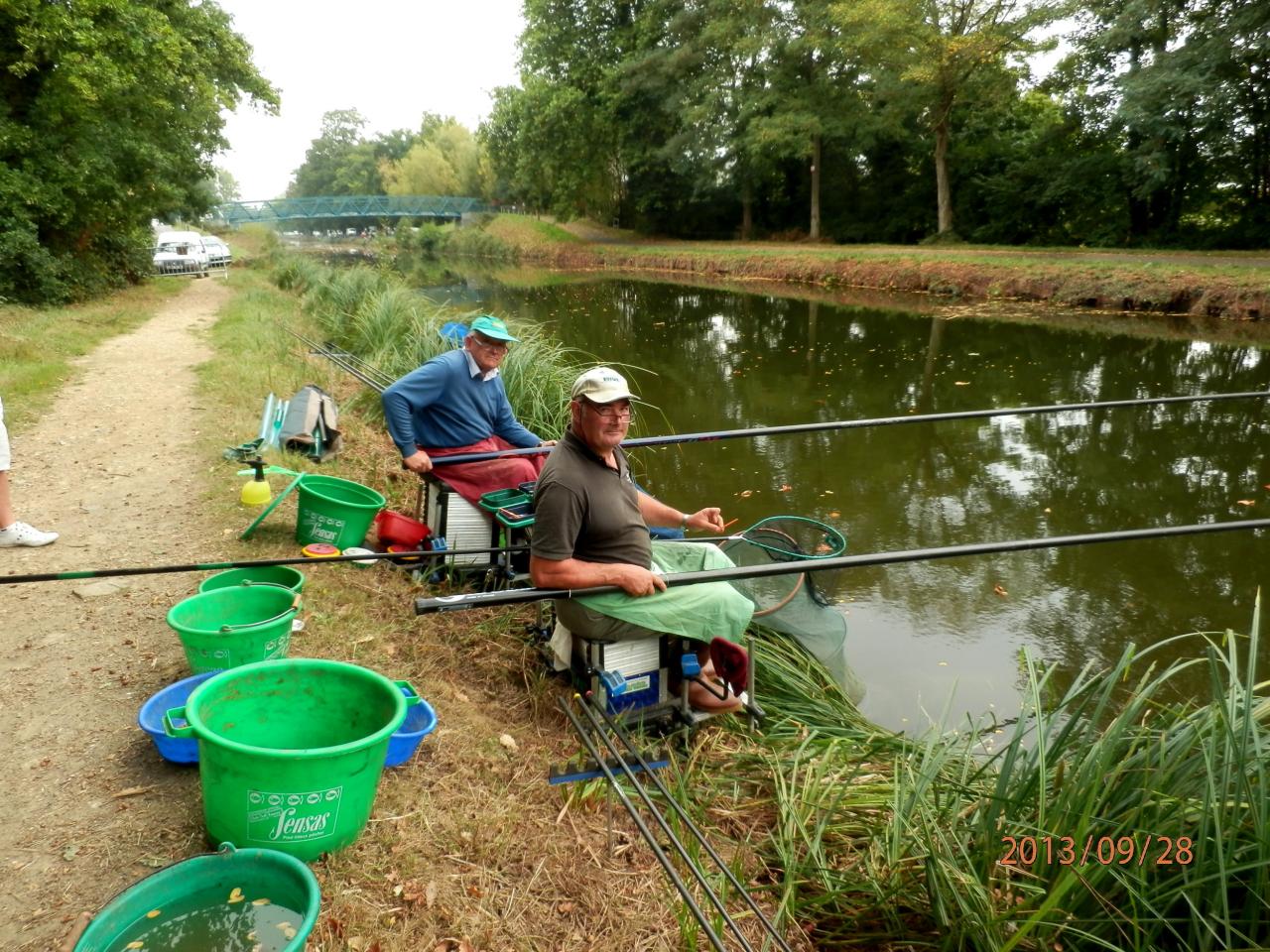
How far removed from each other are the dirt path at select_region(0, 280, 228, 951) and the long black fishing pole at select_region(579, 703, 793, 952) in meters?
1.22

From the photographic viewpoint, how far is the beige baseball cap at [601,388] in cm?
271

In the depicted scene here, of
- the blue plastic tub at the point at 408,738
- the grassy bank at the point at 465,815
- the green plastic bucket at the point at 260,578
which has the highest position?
the green plastic bucket at the point at 260,578

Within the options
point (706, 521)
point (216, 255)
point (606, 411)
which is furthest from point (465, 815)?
point (216, 255)

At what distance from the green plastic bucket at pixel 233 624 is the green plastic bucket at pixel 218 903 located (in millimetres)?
944

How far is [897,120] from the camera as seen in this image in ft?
85.1

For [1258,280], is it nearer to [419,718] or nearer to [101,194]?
[419,718]

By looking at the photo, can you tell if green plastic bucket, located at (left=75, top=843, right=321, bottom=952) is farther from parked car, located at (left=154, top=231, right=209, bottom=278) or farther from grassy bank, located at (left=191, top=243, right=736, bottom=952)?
parked car, located at (left=154, top=231, right=209, bottom=278)

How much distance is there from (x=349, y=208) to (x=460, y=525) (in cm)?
5919

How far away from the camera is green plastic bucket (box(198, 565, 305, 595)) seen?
3.52 metres

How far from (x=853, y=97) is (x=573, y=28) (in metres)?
15.4

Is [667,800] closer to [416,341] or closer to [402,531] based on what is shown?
[402,531]

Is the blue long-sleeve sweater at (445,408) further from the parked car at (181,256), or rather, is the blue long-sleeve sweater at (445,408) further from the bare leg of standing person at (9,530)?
the parked car at (181,256)
